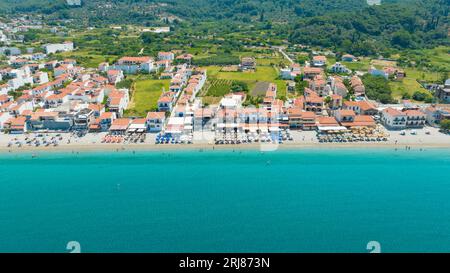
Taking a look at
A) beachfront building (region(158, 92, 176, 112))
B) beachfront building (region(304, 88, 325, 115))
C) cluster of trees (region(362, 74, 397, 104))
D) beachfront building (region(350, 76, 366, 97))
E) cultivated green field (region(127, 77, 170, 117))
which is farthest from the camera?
beachfront building (region(350, 76, 366, 97))

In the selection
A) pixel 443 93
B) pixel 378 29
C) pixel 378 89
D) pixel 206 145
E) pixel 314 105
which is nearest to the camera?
pixel 206 145

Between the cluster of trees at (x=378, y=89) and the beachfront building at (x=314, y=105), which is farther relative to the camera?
the cluster of trees at (x=378, y=89)

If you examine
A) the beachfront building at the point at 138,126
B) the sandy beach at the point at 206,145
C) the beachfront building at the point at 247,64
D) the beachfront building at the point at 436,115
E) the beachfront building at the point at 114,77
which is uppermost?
the beachfront building at the point at 247,64

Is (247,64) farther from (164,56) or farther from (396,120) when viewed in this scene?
(396,120)

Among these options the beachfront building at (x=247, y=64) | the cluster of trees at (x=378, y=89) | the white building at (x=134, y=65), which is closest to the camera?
the cluster of trees at (x=378, y=89)

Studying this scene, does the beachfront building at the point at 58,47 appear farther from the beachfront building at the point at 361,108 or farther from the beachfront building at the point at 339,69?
the beachfront building at the point at 361,108

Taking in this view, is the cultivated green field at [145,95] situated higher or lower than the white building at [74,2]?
lower

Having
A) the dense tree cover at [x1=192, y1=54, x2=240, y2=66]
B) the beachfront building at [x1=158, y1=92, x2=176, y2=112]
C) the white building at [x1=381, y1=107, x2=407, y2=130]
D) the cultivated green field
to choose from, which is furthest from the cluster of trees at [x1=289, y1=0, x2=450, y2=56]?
the beachfront building at [x1=158, y1=92, x2=176, y2=112]

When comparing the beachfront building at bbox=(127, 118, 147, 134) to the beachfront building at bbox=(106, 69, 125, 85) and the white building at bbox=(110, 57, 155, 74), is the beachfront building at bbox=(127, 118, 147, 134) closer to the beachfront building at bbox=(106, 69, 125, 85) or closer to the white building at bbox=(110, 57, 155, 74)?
the beachfront building at bbox=(106, 69, 125, 85)

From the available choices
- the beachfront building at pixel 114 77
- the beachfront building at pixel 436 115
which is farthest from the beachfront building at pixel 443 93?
the beachfront building at pixel 114 77

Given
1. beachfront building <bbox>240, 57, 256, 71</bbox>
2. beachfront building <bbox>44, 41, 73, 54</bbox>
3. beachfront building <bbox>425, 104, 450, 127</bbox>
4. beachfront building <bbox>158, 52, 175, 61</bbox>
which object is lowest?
beachfront building <bbox>425, 104, 450, 127</bbox>

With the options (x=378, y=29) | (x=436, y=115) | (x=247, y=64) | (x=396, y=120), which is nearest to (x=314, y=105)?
(x=396, y=120)
